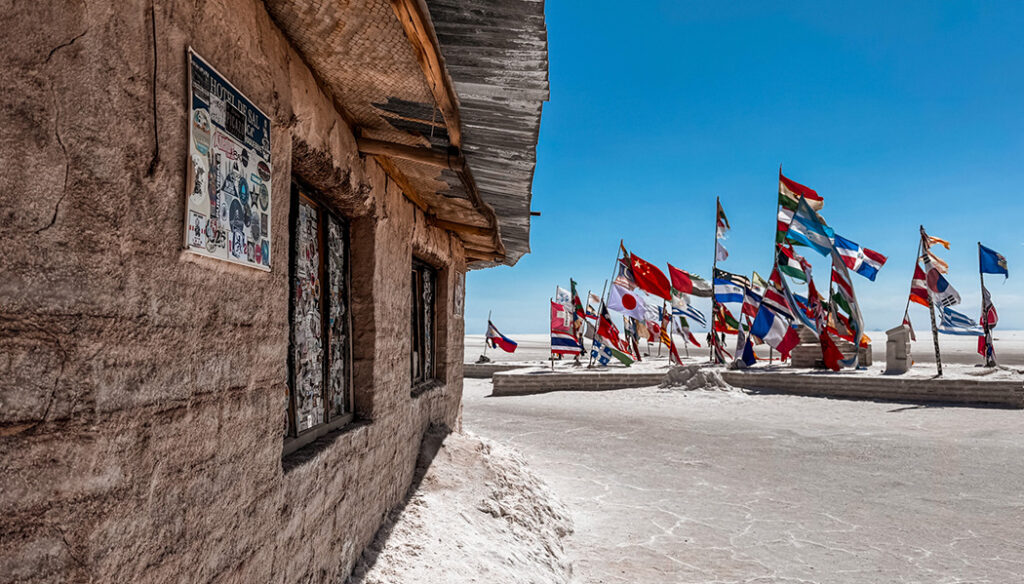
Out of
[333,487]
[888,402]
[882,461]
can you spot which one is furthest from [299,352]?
[888,402]

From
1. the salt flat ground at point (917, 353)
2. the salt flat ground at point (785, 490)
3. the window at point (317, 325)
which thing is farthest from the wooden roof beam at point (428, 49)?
the salt flat ground at point (917, 353)

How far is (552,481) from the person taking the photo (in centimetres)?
660

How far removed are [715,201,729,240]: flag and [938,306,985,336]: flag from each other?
6.12 m

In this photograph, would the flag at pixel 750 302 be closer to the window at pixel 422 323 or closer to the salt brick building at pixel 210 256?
the window at pixel 422 323

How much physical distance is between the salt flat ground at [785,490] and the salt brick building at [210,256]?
266cm

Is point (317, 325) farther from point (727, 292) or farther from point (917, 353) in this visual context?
point (917, 353)

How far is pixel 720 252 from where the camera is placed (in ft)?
60.6

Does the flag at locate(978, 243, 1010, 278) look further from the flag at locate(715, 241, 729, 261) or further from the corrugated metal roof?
the corrugated metal roof

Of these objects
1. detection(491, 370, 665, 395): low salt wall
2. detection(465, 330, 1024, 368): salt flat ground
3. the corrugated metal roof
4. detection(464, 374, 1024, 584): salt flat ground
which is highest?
the corrugated metal roof

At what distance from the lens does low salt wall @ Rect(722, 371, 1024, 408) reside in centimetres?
1120

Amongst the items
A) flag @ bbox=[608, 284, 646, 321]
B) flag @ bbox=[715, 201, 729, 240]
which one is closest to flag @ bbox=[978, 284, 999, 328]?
flag @ bbox=[715, 201, 729, 240]

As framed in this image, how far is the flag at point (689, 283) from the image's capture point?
19.2m

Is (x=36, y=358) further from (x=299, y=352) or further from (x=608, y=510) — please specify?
(x=608, y=510)

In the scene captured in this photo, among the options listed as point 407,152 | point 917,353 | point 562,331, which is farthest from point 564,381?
point 917,353
